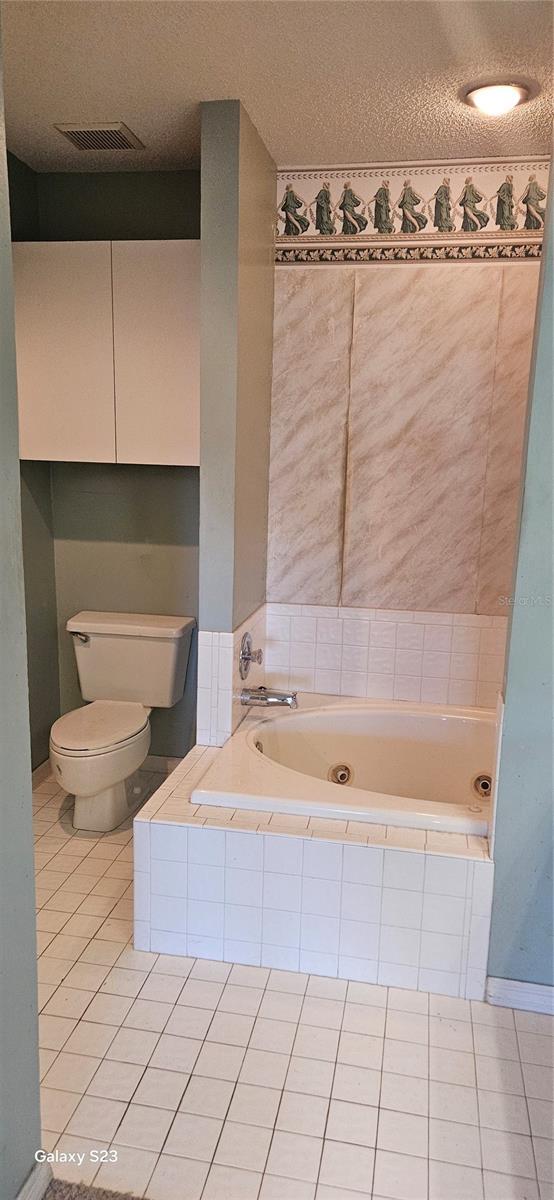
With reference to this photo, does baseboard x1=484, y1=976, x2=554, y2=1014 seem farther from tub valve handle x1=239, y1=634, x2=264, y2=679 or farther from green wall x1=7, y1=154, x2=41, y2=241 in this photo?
green wall x1=7, y1=154, x2=41, y2=241

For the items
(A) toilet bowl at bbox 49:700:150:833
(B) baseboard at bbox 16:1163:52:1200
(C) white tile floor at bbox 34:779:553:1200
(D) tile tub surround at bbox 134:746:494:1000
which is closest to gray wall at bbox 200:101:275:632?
(A) toilet bowl at bbox 49:700:150:833

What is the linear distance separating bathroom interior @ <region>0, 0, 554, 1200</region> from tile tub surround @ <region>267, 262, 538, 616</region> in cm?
1

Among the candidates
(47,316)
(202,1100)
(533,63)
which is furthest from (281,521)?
(202,1100)

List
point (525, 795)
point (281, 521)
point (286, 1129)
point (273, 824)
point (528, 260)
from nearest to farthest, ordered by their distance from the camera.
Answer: point (286, 1129), point (525, 795), point (273, 824), point (528, 260), point (281, 521)

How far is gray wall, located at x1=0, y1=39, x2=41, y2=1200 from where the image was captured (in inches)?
52.4

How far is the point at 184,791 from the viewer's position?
2436 millimetres

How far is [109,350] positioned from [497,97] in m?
1.49

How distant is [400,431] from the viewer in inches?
120

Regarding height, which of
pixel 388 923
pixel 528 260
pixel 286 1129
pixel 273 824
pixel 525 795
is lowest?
pixel 286 1129

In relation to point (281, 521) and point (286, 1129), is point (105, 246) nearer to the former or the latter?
point (281, 521)

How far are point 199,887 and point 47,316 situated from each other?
81.2 inches

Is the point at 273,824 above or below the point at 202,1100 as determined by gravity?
above

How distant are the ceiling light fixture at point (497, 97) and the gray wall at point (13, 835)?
1579 mm

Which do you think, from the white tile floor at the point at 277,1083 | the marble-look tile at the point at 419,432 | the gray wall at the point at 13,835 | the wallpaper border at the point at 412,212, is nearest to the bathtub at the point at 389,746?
the marble-look tile at the point at 419,432
